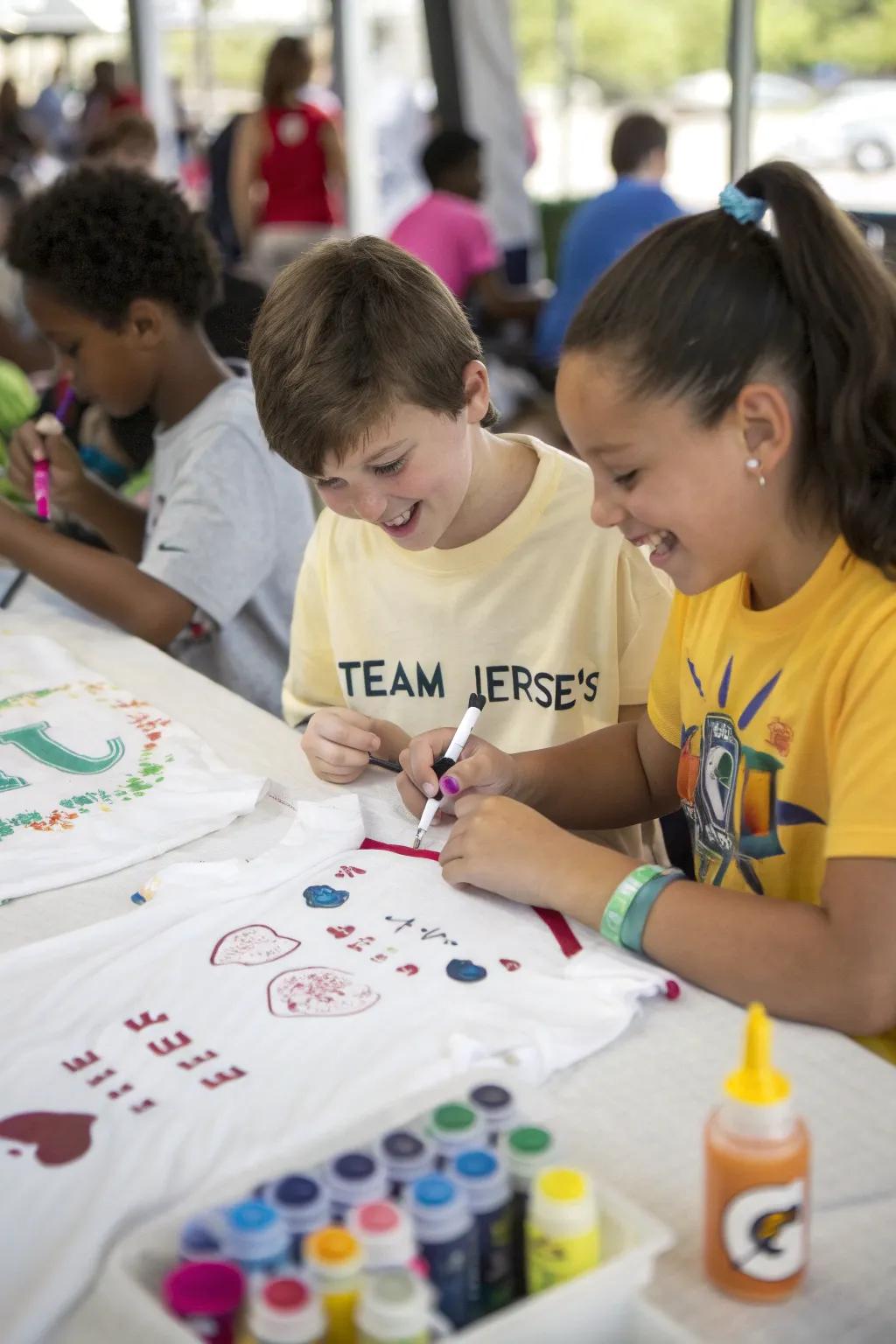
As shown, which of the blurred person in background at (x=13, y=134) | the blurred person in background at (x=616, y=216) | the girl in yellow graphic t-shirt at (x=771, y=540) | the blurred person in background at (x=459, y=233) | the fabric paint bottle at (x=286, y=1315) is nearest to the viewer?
the fabric paint bottle at (x=286, y=1315)

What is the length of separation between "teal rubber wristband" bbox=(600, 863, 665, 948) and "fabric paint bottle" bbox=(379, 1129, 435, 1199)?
1.12 ft

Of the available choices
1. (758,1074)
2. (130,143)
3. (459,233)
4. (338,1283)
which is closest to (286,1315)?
(338,1283)

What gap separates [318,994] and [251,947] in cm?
9

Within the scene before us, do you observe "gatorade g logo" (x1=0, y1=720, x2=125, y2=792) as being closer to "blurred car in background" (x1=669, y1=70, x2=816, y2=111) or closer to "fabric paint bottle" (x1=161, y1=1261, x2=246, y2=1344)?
"fabric paint bottle" (x1=161, y1=1261, x2=246, y2=1344)

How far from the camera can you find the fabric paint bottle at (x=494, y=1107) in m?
0.72

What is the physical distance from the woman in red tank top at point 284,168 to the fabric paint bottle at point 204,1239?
5.74m

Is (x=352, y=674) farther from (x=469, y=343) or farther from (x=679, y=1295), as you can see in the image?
(x=679, y=1295)

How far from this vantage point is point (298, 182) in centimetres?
614

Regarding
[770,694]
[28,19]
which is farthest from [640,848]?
[28,19]

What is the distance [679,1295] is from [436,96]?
658cm

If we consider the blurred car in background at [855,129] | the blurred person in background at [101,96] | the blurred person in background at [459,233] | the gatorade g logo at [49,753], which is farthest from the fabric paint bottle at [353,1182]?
the blurred person in background at [101,96]

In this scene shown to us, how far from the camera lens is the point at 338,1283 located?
61cm

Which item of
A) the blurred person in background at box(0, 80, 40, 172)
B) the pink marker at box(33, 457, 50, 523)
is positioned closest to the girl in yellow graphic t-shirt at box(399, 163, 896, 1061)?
the pink marker at box(33, 457, 50, 523)

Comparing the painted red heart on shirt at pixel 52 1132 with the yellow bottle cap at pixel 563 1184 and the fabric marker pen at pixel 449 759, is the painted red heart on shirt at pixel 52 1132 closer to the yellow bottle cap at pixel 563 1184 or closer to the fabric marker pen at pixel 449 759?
the yellow bottle cap at pixel 563 1184
